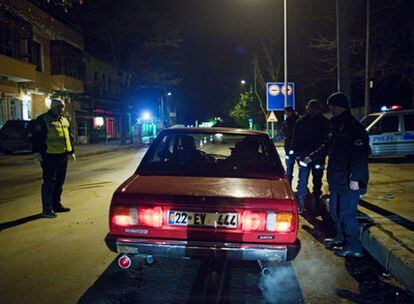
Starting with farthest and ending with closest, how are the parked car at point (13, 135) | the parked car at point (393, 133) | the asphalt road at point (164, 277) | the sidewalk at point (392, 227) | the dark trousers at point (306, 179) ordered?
1. the parked car at point (13, 135)
2. the parked car at point (393, 133)
3. the dark trousers at point (306, 179)
4. the sidewalk at point (392, 227)
5. the asphalt road at point (164, 277)

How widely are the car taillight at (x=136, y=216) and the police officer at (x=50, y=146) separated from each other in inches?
136

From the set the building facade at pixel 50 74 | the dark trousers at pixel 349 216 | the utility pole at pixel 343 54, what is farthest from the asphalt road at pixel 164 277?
the building facade at pixel 50 74

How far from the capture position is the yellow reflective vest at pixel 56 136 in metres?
6.43

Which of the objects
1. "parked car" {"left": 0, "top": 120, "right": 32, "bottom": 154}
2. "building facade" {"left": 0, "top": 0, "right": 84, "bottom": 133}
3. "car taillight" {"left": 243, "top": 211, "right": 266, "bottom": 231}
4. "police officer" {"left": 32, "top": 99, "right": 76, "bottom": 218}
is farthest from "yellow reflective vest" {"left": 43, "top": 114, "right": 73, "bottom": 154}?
"building facade" {"left": 0, "top": 0, "right": 84, "bottom": 133}

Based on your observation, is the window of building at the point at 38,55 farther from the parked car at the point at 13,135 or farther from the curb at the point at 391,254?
the curb at the point at 391,254

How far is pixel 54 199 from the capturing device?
6.95 metres

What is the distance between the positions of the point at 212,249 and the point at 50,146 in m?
4.21

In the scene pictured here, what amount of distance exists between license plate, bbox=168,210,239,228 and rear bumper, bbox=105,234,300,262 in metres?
0.15

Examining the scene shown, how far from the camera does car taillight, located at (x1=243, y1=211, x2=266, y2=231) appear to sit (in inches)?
131

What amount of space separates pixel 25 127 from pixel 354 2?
18.3 metres

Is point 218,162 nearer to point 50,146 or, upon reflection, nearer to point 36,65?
point 50,146

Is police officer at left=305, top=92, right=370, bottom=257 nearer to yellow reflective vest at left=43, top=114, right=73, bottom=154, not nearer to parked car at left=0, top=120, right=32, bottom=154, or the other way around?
yellow reflective vest at left=43, top=114, right=73, bottom=154

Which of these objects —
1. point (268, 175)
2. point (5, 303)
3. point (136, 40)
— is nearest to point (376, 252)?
point (268, 175)

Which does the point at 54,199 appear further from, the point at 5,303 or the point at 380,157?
the point at 380,157
